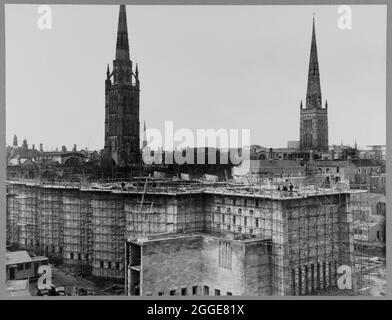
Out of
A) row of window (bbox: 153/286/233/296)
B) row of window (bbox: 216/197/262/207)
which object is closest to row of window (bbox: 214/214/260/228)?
row of window (bbox: 216/197/262/207)

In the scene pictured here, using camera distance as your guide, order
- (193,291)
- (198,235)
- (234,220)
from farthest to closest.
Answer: (234,220) < (198,235) < (193,291)

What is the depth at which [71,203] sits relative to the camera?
777 inches

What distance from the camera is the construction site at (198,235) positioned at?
14.9m

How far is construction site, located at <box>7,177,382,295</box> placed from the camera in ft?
48.9

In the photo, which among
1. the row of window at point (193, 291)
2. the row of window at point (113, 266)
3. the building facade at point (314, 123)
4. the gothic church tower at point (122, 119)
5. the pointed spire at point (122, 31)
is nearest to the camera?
the row of window at point (193, 291)

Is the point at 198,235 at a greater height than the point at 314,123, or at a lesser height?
lesser

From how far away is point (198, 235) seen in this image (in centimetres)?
1579

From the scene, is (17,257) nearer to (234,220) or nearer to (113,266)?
(113,266)

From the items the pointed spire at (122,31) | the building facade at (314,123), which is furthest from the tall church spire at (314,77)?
the pointed spire at (122,31)

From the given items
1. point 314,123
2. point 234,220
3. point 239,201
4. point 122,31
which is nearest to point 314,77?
point 239,201

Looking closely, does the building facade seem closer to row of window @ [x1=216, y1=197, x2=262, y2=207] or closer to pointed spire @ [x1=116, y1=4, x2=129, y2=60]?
row of window @ [x1=216, y1=197, x2=262, y2=207]

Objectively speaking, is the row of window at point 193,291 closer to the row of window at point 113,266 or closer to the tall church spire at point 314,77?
the row of window at point 113,266
